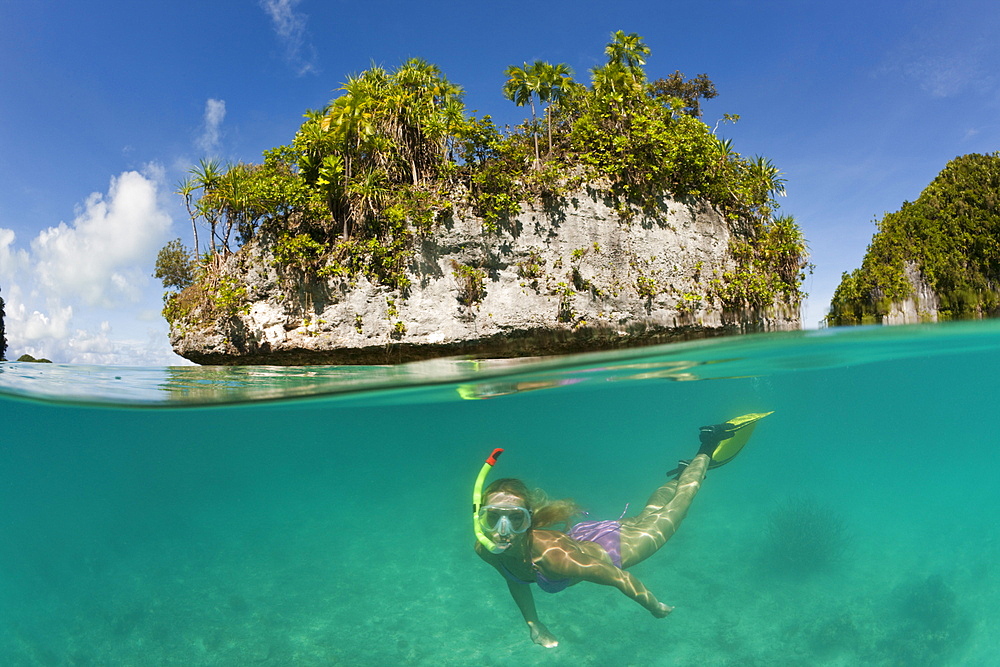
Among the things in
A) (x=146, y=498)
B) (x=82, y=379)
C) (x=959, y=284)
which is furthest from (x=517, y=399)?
(x=146, y=498)

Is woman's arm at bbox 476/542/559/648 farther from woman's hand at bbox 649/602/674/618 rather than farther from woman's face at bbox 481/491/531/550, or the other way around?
woman's hand at bbox 649/602/674/618

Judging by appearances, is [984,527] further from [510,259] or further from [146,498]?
[146,498]

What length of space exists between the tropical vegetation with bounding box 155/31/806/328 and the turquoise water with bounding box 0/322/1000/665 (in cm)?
309

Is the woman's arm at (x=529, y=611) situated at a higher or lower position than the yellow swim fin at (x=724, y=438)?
lower

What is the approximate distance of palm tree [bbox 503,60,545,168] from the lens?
645 inches

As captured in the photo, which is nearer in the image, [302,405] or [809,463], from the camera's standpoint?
[302,405]

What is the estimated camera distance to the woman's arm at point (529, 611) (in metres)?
6.54

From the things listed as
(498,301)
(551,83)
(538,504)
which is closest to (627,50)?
(551,83)

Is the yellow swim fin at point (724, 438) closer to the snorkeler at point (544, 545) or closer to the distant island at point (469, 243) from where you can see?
the snorkeler at point (544, 545)

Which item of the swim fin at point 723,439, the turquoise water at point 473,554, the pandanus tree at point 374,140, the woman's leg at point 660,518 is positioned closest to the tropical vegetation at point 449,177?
the pandanus tree at point 374,140

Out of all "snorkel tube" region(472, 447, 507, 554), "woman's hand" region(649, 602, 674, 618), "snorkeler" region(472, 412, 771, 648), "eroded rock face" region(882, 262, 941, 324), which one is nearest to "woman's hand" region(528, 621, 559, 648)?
"snorkeler" region(472, 412, 771, 648)

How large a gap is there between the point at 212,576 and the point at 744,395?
24399 millimetres

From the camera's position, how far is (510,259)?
46.6ft

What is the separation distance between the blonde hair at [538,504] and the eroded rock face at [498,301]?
756cm
